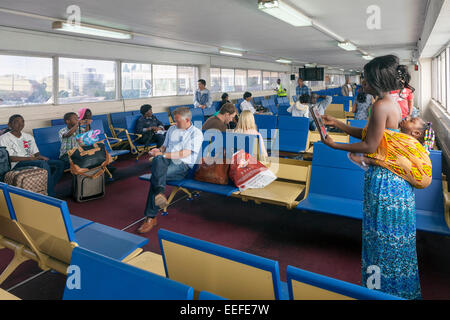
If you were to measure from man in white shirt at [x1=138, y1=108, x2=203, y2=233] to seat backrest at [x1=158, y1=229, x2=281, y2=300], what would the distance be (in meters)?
2.26

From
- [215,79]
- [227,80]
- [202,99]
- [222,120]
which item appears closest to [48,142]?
[222,120]

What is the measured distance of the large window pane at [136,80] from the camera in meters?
9.64

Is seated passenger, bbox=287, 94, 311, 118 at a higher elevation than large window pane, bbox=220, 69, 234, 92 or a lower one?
lower

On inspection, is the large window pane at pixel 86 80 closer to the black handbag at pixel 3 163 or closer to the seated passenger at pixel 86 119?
the seated passenger at pixel 86 119

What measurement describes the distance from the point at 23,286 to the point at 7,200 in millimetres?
852

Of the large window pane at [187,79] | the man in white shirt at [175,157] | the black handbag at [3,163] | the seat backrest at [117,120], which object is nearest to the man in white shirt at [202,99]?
the large window pane at [187,79]

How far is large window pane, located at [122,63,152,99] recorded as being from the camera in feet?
31.6

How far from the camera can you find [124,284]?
121 centimetres

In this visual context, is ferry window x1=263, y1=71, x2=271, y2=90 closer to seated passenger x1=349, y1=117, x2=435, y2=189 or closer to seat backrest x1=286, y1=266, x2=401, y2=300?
seated passenger x1=349, y1=117, x2=435, y2=189

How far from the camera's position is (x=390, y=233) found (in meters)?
1.87

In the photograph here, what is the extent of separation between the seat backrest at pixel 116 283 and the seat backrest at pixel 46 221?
656 mm

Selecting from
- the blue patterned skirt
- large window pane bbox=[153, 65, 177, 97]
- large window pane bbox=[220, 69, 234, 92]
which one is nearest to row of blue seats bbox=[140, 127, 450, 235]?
the blue patterned skirt
